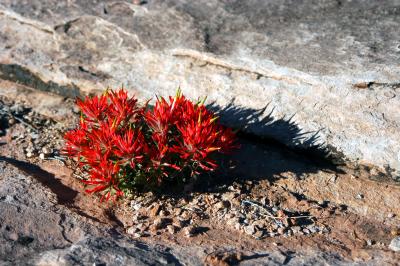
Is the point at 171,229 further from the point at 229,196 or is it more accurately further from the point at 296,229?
the point at 296,229

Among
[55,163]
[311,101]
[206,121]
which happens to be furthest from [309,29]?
[55,163]

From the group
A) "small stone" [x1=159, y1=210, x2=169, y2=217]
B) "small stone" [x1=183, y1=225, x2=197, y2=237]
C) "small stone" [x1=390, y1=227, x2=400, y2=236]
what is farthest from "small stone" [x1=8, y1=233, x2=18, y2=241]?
"small stone" [x1=390, y1=227, x2=400, y2=236]

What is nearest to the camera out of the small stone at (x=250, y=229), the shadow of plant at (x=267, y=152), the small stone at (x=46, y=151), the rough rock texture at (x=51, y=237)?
the rough rock texture at (x=51, y=237)

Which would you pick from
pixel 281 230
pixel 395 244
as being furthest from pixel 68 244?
pixel 395 244

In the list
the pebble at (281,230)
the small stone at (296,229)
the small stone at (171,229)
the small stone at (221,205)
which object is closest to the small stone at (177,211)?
the small stone at (171,229)

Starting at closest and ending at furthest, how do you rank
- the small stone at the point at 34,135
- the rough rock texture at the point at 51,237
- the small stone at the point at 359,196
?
the rough rock texture at the point at 51,237 → the small stone at the point at 359,196 → the small stone at the point at 34,135

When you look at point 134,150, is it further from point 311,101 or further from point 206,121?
point 311,101

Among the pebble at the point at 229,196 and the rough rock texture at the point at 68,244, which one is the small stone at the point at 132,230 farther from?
the pebble at the point at 229,196
